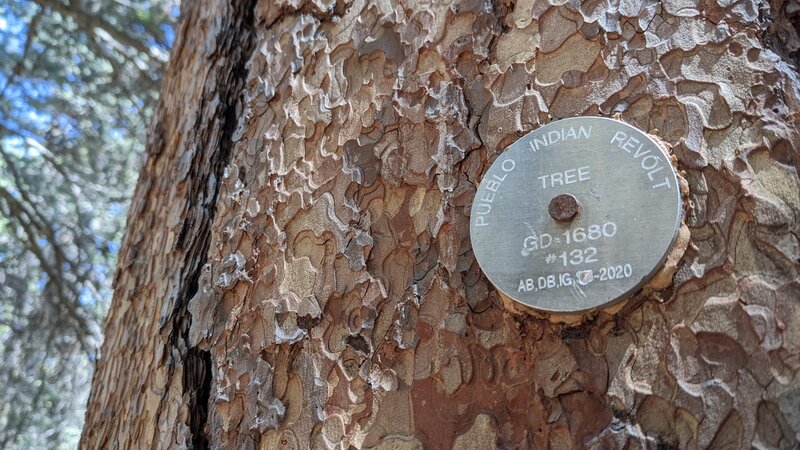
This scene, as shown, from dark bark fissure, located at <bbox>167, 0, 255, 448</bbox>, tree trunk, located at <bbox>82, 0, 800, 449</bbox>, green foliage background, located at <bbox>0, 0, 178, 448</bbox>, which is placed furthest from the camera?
green foliage background, located at <bbox>0, 0, 178, 448</bbox>

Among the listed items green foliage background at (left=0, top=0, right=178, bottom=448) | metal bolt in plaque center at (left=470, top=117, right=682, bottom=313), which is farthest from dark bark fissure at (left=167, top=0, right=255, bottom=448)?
green foliage background at (left=0, top=0, right=178, bottom=448)

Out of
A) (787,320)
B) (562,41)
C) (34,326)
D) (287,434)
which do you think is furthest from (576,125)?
(34,326)

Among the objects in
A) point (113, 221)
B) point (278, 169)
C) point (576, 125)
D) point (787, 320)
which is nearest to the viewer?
point (787, 320)

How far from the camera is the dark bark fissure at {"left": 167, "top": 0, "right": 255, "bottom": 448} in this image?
1.45 m

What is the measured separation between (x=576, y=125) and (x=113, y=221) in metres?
3.33

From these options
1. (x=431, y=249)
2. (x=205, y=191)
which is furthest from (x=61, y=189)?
(x=431, y=249)

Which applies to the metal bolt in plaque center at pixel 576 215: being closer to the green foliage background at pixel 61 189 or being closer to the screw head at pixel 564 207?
the screw head at pixel 564 207

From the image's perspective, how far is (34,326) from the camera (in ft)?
12.4

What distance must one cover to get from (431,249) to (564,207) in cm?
23

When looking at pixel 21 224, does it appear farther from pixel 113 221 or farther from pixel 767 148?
pixel 767 148

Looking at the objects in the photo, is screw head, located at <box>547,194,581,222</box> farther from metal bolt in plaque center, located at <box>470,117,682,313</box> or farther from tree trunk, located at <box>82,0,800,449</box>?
tree trunk, located at <box>82,0,800,449</box>

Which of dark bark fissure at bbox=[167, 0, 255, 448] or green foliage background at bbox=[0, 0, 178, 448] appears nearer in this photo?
dark bark fissure at bbox=[167, 0, 255, 448]

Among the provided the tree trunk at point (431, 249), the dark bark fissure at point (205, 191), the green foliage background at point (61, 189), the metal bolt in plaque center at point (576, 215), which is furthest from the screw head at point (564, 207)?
the green foliage background at point (61, 189)

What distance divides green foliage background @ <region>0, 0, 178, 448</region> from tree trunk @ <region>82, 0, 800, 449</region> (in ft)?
7.43
